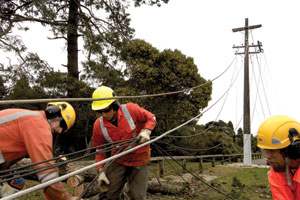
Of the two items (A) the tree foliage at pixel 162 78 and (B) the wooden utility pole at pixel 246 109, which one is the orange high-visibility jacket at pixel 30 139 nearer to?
(A) the tree foliage at pixel 162 78

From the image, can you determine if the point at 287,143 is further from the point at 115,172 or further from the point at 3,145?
the point at 3,145

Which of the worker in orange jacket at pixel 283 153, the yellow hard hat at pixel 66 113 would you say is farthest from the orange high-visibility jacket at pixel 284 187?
the yellow hard hat at pixel 66 113

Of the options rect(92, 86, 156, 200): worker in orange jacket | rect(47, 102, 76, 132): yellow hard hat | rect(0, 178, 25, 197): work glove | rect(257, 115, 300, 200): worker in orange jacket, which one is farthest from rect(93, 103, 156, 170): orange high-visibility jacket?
rect(257, 115, 300, 200): worker in orange jacket

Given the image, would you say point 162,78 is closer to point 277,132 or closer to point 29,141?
point 277,132

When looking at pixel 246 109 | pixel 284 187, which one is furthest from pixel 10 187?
pixel 246 109

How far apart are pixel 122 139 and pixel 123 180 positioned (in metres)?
0.56

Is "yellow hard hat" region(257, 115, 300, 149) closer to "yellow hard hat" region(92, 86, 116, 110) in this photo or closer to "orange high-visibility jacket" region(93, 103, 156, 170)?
"orange high-visibility jacket" region(93, 103, 156, 170)

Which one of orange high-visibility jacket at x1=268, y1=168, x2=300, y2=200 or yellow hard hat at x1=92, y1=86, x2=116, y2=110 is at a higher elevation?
yellow hard hat at x1=92, y1=86, x2=116, y2=110

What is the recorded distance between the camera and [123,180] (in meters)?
3.14

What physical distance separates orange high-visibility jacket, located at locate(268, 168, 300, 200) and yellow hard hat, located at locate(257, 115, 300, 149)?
24 cm

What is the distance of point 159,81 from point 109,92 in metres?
7.12

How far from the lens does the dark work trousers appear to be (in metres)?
2.97

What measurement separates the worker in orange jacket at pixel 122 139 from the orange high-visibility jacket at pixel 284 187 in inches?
56.4

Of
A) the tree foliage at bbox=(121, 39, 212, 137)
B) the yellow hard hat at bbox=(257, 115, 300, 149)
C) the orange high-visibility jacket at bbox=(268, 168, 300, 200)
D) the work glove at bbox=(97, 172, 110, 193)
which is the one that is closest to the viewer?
the orange high-visibility jacket at bbox=(268, 168, 300, 200)
